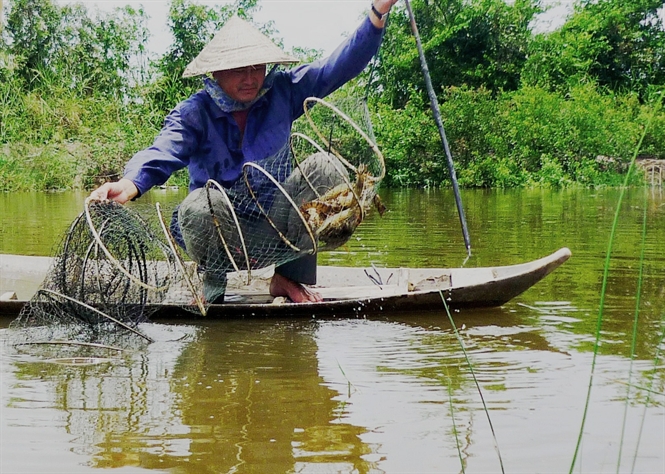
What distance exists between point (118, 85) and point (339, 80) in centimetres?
2121

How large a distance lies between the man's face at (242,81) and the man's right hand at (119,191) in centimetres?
77

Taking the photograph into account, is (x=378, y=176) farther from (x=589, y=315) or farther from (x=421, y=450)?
(x=421, y=450)

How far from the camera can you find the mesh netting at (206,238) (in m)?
3.80

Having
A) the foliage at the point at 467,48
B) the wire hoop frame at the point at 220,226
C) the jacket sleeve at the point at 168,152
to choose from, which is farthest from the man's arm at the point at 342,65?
the foliage at the point at 467,48

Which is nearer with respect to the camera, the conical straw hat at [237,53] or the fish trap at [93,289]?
the fish trap at [93,289]

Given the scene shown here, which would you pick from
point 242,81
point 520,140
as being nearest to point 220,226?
point 242,81

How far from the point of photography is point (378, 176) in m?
4.11

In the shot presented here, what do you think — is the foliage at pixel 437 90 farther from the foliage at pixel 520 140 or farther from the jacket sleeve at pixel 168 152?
the jacket sleeve at pixel 168 152

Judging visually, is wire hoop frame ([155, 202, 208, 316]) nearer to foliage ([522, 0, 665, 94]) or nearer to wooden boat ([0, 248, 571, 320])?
wooden boat ([0, 248, 571, 320])

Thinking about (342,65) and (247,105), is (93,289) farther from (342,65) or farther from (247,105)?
(342,65)

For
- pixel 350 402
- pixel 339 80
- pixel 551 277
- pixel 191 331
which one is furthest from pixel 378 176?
pixel 551 277

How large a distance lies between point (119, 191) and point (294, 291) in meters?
1.07

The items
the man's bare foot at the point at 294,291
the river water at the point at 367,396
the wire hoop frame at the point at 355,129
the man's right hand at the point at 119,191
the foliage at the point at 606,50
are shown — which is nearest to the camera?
the river water at the point at 367,396

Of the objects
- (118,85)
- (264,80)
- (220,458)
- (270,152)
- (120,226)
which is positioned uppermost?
(118,85)
